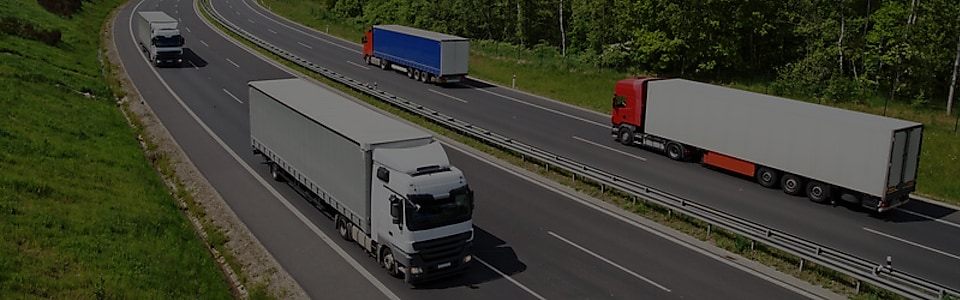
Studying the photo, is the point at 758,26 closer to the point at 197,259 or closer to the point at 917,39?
the point at 917,39

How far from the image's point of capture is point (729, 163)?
2823cm

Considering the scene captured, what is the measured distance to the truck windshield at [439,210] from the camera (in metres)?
17.1

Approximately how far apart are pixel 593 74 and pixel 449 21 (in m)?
Answer: 26.5

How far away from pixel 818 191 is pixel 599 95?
21.1 metres

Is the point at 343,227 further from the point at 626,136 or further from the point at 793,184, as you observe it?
the point at 626,136

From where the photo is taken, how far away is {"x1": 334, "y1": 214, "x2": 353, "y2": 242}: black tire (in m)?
20.6

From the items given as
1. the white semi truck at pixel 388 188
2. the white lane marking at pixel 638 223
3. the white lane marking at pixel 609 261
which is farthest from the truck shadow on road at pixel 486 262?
A: the white lane marking at pixel 638 223

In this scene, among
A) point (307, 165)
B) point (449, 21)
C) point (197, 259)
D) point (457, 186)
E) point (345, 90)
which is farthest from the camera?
point (449, 21)

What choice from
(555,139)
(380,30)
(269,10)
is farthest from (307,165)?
(269,10)

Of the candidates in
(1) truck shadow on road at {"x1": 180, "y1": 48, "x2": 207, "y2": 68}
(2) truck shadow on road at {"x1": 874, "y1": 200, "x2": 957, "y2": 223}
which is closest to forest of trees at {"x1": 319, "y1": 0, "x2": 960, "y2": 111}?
(2) truck shadow on road at {"x1": 874, "y1": 200, "x2": 957, "y2": 223}

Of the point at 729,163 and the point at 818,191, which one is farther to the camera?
the point at 729,163

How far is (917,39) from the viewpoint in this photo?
44062mm

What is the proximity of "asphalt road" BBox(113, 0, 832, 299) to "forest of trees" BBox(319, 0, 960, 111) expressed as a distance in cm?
2680

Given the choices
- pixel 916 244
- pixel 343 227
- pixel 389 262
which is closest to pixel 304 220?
pixel 343 227
